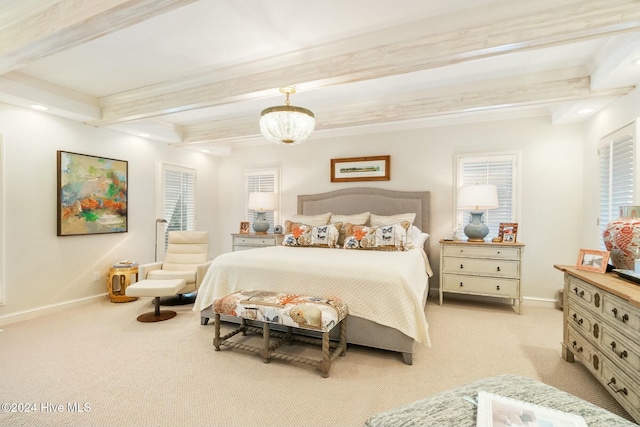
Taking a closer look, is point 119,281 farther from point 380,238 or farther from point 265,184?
point 380,238

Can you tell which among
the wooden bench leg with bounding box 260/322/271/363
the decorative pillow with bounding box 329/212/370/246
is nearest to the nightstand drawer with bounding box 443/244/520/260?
the decorative pillow with bounding box 329/212/370/246

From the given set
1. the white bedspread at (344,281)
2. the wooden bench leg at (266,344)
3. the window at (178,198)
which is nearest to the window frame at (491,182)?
the white bedspread at (344,281)

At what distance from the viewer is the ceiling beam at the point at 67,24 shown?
1.78m

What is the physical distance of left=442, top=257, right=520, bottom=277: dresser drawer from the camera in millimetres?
3681

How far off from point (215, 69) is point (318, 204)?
257 cm

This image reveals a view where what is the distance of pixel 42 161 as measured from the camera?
3627 millimetres

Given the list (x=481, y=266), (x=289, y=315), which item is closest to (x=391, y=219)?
(x=481, y=266)

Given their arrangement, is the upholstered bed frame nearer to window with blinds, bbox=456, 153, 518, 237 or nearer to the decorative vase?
window with blinds, bbox=456, 153, 518, 237

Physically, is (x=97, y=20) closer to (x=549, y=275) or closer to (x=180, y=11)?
(x=180, y=11)

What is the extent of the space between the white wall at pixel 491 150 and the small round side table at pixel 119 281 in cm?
249

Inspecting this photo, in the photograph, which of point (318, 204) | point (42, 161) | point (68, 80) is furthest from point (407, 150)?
point (42, 161)

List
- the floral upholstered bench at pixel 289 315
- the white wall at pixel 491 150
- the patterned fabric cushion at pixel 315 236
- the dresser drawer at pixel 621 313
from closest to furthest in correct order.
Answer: the dresser drawer at pixel 621 313
the floral upholstered bench at pixel 289 315
the white wall at pixel 491 150
the patterned fabric cushion at pixel 315 236

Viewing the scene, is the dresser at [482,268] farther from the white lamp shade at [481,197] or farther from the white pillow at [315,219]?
the white pillow at [315,219]

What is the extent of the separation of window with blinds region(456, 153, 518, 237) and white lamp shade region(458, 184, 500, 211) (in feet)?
1.30
